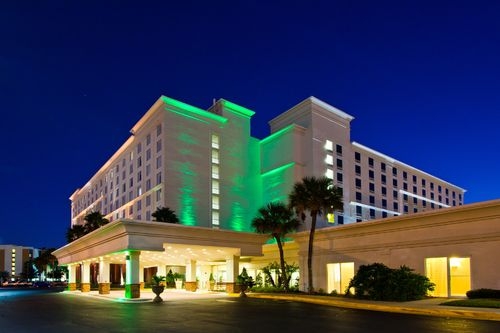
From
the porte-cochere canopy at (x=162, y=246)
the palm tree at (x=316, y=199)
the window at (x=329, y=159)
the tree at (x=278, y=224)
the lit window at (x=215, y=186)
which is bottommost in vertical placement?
the porte-cochere canopy at (x=162, y=246)

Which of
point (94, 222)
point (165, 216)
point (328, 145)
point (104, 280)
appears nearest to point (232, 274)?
point (104, 280)

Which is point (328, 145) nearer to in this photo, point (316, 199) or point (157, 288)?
point (316, 199)

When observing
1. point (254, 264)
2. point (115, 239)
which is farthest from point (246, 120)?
point (115, 239)

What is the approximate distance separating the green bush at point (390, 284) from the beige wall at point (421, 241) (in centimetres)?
178

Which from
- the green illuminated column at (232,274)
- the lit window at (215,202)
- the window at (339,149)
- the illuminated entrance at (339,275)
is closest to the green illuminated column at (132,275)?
the green illuminated column at (232,274)

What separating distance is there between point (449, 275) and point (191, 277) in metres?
27.8

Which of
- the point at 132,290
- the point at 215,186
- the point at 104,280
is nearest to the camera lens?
the point at 132,290

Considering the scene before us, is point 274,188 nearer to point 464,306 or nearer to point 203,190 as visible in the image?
point 203,190

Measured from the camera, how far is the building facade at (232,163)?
68.2 m

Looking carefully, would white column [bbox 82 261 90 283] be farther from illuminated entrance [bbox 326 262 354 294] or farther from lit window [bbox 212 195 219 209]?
illuminated entrance [bbox 326 262 354 294]

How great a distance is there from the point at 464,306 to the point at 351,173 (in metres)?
56.9

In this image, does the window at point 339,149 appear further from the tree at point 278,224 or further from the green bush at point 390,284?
the green bush at point 390,284

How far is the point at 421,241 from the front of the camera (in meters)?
31.2

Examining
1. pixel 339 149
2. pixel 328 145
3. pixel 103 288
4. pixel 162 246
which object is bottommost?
pixel 103 288
